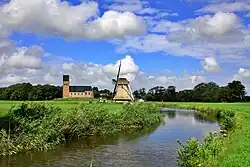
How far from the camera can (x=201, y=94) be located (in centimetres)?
13500

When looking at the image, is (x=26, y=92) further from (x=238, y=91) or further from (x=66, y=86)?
(x=238, y=91)

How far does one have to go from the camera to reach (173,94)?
14638cm

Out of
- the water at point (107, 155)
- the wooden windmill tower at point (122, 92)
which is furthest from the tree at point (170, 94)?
the water at point (107, 155)

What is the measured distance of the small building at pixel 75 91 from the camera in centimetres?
12875

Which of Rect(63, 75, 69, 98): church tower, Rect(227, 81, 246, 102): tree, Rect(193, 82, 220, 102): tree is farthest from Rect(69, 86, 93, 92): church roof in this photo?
Rect(227, 81, 246, 102): tree

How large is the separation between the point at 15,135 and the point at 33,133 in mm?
1260

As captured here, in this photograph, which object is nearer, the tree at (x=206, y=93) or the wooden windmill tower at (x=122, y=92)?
the wooden windmill tower at (x=122, y=92)

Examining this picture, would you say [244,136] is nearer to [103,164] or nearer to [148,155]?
[148,155]

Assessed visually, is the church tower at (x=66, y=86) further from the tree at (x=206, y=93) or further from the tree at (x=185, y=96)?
the tree at (x=206, y=93)

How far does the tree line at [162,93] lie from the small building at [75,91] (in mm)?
3281

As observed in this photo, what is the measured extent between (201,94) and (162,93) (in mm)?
19689

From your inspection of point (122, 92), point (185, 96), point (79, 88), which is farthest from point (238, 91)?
point (79, 88)

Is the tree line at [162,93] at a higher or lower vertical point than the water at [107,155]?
higher

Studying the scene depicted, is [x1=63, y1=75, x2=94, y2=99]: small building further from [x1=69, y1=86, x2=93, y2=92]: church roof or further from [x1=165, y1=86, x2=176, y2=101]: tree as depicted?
[x1=165, y1=86, x2=176, y2=101]: tree
